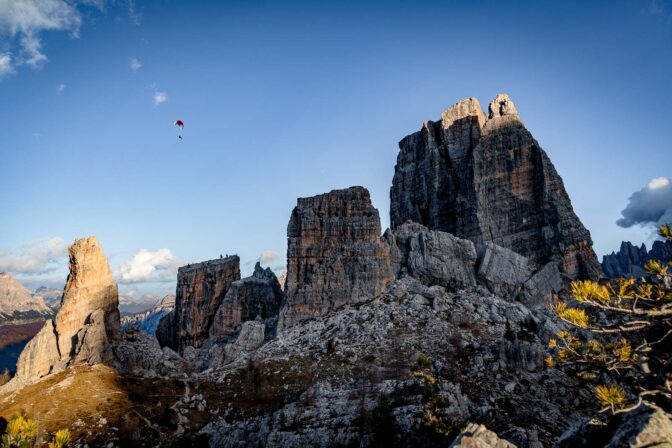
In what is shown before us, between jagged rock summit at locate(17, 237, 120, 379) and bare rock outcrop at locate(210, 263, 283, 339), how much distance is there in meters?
16.8

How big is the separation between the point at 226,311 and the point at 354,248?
2647 centimetres

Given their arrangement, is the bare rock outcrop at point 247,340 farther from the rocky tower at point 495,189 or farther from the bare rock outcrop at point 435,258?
the rocky tower at point 495,189

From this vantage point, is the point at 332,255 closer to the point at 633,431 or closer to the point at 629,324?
the point at 633,431

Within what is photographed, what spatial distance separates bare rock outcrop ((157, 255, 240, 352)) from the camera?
75312 millimetres

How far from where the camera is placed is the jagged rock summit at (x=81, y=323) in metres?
55.6

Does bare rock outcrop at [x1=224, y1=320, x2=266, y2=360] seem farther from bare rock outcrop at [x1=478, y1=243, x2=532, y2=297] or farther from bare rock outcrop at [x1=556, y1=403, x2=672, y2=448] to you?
bare rock outcrop at [x1=556, y1=403, x2=672, y2=448]

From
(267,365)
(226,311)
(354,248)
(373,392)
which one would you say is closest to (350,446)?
(373,392)

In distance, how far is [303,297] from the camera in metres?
65.2

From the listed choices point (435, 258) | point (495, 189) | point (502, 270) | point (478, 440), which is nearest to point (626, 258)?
point (495, 189)

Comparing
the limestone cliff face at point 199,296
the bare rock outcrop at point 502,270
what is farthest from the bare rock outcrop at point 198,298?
the bare rock outcrop at point 502,270

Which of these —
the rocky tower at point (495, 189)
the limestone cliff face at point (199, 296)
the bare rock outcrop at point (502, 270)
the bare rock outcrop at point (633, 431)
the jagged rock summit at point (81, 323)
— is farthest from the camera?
the rocky tower at point (495, 189)

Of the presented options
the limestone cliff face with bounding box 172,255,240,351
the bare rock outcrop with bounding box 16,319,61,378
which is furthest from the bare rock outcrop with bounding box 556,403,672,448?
the limestone cliff face with bounding box 172,255,240,351

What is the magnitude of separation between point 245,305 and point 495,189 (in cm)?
5692

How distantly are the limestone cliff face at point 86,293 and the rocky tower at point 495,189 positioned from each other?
6707 centimetres
